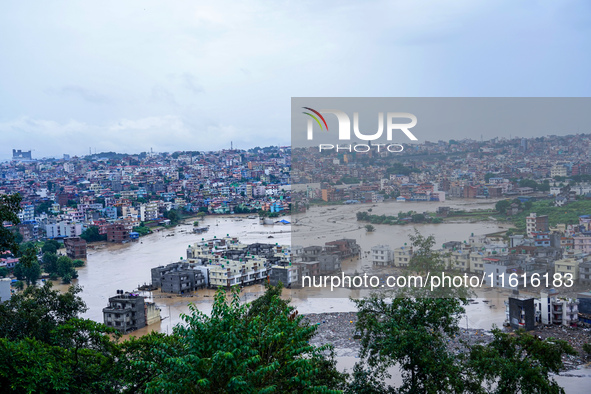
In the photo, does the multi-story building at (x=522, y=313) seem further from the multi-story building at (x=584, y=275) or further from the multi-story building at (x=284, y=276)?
the multi-story building at (x=284, y=276)

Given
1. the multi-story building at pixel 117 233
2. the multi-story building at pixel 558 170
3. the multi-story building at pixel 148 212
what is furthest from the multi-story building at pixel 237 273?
the multi-story building at pixel 148 212

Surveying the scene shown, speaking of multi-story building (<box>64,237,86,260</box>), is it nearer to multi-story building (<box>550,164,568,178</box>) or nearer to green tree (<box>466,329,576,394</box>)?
multi-story building (<box>550,164,568,178</box>)

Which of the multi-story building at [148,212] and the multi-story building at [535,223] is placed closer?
the multi-story building at [535,223]

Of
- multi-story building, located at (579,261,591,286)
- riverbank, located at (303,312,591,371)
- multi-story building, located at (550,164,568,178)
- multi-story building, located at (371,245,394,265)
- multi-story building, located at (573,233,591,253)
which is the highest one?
multi-story building, located at (550,164,568,178)

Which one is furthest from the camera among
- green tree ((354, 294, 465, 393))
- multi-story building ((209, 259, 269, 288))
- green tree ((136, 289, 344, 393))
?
multi-story building ((209, 259, 269, 288))

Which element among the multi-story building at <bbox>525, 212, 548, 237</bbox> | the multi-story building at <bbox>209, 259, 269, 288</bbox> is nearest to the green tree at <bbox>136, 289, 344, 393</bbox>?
the multi-story building at <bbox>525, 212, 548, 237</bbox>

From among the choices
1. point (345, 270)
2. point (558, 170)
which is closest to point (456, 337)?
point (345, 270)

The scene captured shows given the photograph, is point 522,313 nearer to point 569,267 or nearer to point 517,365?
point 569,267

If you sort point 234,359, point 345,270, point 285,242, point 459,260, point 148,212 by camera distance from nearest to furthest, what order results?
point 234,359 < point 459,260 < point 345,270 < point 285,242 < point 148,212

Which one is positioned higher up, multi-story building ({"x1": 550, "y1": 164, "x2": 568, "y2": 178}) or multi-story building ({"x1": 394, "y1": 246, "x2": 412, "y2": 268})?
multi-story building ({"x1": 550, "y1": 164, "x2": 568, "y2": 178})

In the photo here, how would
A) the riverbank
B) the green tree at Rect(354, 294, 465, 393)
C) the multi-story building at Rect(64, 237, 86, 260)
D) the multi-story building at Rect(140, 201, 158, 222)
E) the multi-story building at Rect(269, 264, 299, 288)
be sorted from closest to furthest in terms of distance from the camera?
the green tree at Rect(354, 294, 465, 393) < the riverbank < the multi-story building at Rect(269, 264, 299, 288) < the multi-story building at Rect(64, 237, 86, 260) < the multi-story building at Rect(140, 201, 158, 222)

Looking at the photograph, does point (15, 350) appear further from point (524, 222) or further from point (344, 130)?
point (524, 222)

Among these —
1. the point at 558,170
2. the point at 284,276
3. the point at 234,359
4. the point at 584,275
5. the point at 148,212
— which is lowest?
the point at 284,276

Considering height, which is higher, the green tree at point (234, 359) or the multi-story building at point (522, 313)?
the green tree at point (234, 359)
